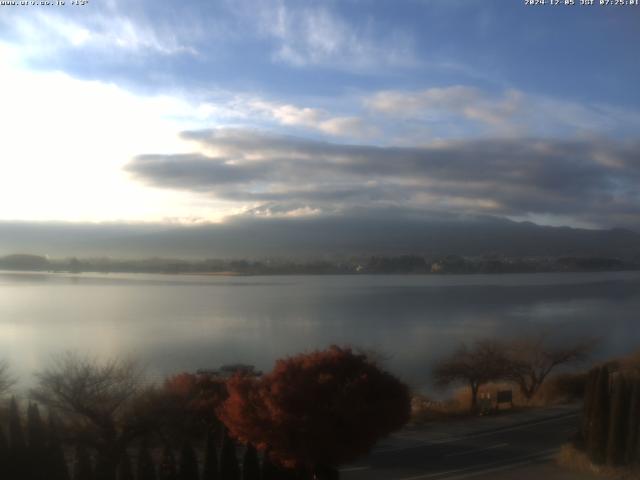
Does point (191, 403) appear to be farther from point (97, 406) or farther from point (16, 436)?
point (16, 436)

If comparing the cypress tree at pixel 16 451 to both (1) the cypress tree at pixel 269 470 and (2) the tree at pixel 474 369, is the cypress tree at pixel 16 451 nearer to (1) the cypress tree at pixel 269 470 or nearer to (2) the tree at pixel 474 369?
(1) the cypress tree at pixel 269 470

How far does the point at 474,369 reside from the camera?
964 inches

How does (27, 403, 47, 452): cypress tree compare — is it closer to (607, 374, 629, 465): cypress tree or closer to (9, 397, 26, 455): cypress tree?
(9, 397, 26, 455): cypress tree

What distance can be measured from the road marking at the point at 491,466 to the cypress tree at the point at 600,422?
1.74 meters

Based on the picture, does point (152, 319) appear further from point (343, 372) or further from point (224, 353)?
point (343, 372)

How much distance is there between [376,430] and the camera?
11.1m

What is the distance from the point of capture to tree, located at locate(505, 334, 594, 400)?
2650 centimetres

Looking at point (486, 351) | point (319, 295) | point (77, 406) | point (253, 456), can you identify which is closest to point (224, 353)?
point (486, 351)

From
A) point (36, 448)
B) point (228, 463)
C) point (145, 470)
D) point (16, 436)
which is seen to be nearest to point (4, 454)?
point (16, 436)

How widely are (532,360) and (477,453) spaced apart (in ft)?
41.6

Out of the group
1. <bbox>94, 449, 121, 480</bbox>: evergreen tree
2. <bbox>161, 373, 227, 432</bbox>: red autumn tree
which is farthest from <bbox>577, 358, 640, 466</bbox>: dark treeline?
<bbox>94, 449, 121, 480</bbox>: evergreen tree

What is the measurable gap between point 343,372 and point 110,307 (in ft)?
141

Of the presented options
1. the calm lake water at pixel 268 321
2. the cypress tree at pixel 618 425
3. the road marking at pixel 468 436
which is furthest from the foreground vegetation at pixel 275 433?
the calm lake water at pixel 268 321

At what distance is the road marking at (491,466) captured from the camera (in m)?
13.6
